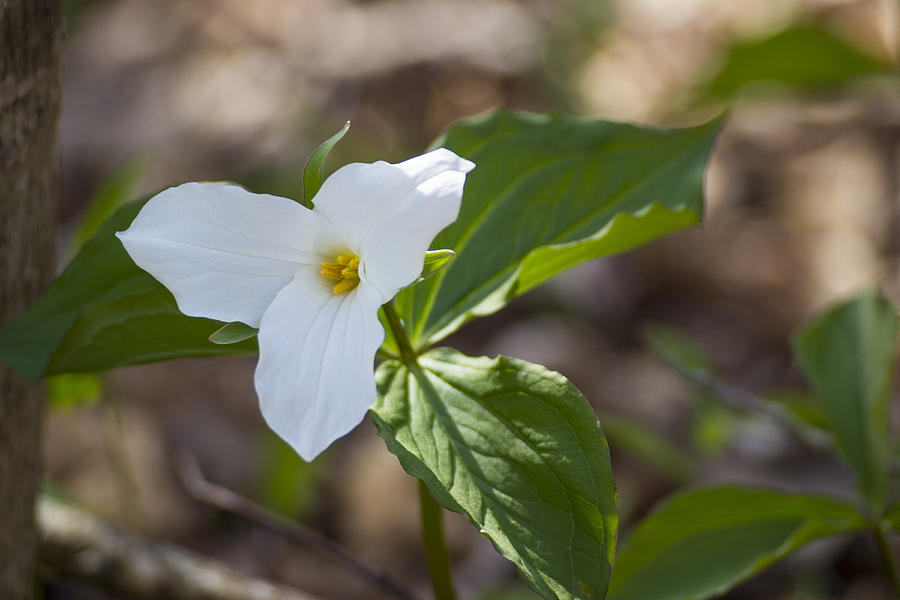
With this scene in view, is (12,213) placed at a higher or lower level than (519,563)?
higher

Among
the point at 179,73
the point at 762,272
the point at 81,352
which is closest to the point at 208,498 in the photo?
the point at 81,352

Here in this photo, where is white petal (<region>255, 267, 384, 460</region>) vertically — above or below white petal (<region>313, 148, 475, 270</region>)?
below

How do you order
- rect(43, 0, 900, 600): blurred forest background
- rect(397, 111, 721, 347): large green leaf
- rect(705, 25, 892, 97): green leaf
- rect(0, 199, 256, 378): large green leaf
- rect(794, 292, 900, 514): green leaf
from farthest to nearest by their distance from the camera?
rect(705, 25, 892, 97): green leaf
rect(43, 0, 900, 600): blurred forest background
rect(794, 292, 900, 514): green leaf
rect(397, 111, 721, 347): large green leaf
rect(0, 199, 256, 378): large green leaf

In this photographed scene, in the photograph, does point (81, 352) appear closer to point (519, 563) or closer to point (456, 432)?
point (456, 432)

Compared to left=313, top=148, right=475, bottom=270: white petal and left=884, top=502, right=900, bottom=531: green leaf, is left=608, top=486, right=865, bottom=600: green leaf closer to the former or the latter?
left=884, top=502, right=900, bottom=531: green leaf

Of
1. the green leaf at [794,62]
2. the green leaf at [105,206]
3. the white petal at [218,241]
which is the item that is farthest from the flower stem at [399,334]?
the green leaf at [794,62]

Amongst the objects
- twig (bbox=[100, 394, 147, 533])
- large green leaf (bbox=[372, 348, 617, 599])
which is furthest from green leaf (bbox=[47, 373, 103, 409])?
large green leaf (bbox=[372, 348, 617, 599])

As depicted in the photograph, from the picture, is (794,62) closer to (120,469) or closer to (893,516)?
(893,516)
